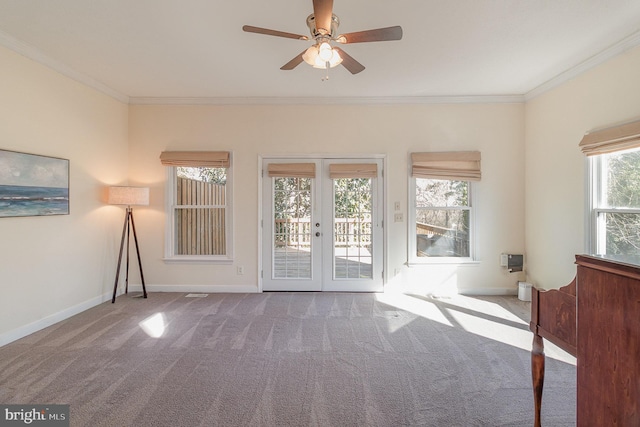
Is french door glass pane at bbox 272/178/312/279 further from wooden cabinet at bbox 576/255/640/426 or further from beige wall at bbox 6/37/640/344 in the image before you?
wooden cabinet at bbox 576/255/640/426

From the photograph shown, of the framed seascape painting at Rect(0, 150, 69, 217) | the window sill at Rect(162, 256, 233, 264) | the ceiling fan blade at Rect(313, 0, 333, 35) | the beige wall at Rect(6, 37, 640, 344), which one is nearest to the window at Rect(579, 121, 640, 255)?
the beige wall at Rect(6, 37, 640, 344)

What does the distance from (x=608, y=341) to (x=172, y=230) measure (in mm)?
4781

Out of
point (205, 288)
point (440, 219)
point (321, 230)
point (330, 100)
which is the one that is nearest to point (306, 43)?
point (330, 100)

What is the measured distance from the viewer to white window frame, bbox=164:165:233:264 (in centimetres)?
452

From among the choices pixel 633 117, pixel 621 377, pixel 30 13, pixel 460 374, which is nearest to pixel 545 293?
pixel 621 377

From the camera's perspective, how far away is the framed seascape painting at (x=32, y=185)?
9.39 ft

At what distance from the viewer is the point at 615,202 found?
307 centimetres

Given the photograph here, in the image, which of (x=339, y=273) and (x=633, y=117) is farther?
(x=339, y=273)

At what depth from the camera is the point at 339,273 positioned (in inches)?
179

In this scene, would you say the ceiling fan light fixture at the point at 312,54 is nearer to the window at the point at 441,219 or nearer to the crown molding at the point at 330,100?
the crown molding at the point at 330,100

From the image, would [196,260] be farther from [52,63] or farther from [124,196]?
[52,63]

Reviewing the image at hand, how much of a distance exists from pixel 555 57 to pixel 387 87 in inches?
71.1

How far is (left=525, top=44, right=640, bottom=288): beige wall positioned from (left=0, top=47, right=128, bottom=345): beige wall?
5.86 meters

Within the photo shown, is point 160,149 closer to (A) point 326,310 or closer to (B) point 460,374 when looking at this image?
(A) point 326,310
